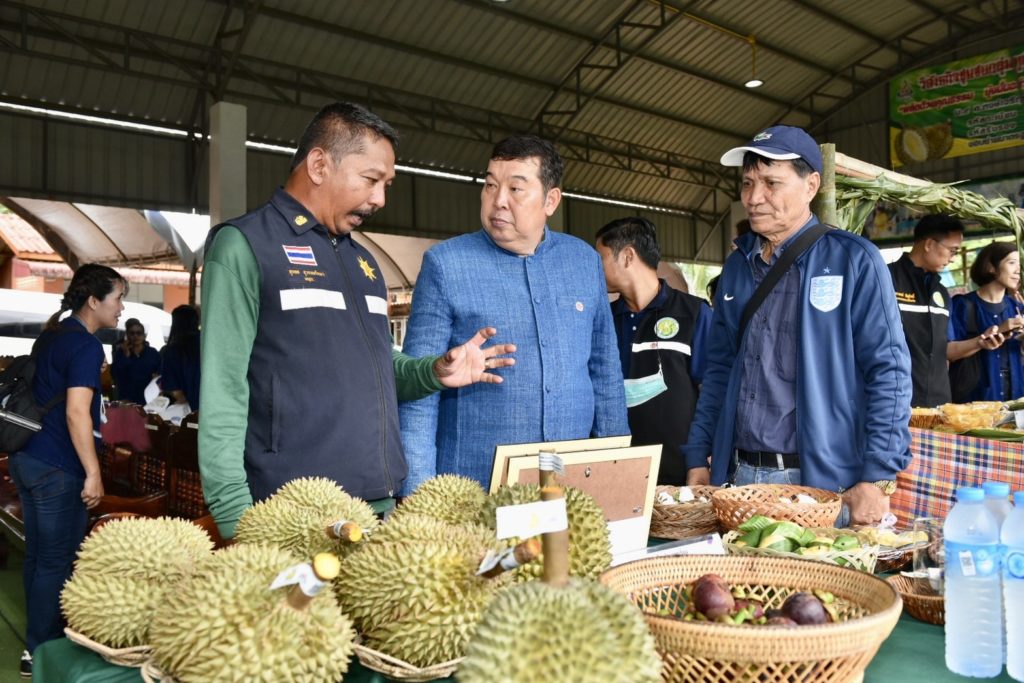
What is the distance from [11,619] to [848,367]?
423cm

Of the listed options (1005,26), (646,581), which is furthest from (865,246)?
(1005,26)

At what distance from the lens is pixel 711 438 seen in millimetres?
2604

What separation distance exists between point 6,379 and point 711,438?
288cm

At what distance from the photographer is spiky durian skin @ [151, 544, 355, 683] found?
2.74 ft

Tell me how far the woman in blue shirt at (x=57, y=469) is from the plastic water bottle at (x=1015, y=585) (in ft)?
10.8

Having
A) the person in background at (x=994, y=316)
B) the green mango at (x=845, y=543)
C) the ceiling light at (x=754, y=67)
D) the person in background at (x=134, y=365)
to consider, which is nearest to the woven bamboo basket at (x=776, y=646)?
the green mango at (x=845, y=543)

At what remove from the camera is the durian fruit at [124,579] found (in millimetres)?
1071

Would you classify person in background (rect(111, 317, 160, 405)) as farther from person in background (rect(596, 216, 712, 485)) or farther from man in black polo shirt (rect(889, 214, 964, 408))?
man in black polo shirt (rect(889, 214, 964, 408))

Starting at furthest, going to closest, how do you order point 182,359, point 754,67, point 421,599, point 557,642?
point 754,67 → point 182,359 → point 421,599 → point 557,642

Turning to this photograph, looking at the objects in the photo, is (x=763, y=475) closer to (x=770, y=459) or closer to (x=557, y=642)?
A: (x=770, y=459)

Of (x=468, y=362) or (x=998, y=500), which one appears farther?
(x=468, y=362)

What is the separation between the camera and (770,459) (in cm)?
231

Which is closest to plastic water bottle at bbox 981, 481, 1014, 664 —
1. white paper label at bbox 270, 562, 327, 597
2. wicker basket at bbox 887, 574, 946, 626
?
wicker basket at bbox 887, 574, 946, 626

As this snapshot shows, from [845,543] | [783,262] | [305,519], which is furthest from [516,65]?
[305,519]
